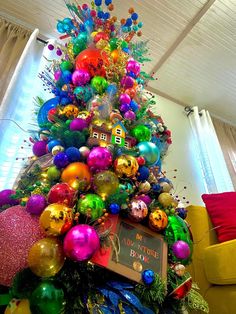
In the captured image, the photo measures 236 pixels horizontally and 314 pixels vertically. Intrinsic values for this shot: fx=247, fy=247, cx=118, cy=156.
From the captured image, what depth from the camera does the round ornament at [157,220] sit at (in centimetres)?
73

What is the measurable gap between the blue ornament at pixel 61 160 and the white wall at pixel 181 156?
99 cm

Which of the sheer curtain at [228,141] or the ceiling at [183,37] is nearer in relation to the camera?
the ceiling at [183,37]

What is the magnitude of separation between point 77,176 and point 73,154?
76mm

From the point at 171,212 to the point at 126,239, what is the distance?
0.20 m

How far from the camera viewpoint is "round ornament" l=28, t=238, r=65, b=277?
0.52 meters

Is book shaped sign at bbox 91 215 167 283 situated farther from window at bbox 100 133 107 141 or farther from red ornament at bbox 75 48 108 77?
red ornament at bbox 75 48 108 77

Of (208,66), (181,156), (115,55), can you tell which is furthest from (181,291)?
(208,66)

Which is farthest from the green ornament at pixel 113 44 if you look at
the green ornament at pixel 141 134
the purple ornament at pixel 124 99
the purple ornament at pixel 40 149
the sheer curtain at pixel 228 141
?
the sheer curtain at pixel 228 141

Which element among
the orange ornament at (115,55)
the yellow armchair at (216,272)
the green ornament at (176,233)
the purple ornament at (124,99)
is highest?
the orange ornament at (115,55)

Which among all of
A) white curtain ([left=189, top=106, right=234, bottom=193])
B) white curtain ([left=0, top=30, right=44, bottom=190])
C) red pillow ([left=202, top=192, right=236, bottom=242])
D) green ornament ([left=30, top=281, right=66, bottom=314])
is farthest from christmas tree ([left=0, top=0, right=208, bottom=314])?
white curtain ([left=189, top=106, right=234, bottom=193])

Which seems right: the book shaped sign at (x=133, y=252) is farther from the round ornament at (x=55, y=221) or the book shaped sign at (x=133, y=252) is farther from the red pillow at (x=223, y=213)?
the red pillow at (x=223, y=213)

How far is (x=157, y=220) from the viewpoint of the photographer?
0.73 meters

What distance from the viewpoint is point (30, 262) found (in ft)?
1.74

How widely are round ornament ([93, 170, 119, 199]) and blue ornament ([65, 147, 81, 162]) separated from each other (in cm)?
10
